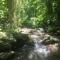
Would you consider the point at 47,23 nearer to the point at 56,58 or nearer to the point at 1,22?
the point at 1,22

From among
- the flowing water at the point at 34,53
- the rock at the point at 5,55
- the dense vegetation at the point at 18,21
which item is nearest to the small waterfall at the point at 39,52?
the flowing water at the point at 34,53

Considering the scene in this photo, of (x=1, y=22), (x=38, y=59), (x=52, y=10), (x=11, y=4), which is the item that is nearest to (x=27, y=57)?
(x=38, y=59)

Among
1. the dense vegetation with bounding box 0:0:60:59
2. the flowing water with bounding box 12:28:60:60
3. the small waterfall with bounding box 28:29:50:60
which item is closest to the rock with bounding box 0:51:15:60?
the dense vegetation with bounding box 0:0:60:59

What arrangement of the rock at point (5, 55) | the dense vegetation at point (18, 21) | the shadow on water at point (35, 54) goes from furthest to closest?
the dense vegetation at point (18, 21) < the shadow on water at point (35, 54) < the rock at point (5, 55)

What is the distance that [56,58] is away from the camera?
852cm

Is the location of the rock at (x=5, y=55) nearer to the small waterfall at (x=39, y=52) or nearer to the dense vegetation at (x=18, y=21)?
the dense vegetation at (x=18, y=21)

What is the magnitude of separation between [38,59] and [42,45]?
2303 millimetres

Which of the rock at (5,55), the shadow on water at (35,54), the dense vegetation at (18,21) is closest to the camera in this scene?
the rock at (5,55)

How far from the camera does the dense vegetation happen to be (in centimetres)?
972

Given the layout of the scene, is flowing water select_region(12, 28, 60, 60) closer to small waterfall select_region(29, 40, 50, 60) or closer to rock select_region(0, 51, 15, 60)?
small waterfall select_region(29, 40, 50, 60)

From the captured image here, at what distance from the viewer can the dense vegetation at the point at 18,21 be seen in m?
9.72

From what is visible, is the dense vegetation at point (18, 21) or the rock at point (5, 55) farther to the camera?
the dense vegetation at point (18, 21)

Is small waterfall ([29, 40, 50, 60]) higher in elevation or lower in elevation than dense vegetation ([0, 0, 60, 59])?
lower

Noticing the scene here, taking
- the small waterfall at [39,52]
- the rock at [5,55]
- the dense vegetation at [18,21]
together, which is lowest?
the small waterfall at [39,52]
